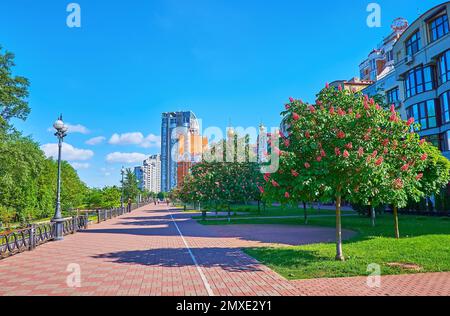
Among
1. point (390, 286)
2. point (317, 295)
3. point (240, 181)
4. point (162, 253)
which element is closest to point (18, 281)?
point (162, 253)

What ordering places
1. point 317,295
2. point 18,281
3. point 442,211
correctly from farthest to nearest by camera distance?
point 442,211 → point 18,281 → point 317,295

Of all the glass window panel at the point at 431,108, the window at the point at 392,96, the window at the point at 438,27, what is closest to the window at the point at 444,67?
the window at the point at 438,27

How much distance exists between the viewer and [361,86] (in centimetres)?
4875

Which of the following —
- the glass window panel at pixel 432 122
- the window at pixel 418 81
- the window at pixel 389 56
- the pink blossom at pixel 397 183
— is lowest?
the pink blossom at pixel 397 183

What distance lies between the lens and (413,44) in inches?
1277

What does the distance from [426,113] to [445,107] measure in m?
2.29

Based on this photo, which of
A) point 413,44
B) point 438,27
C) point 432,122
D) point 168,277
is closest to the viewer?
point 168,277

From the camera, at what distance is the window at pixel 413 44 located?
31.8 metres

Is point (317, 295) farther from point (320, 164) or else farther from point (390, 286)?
point (320, 164)

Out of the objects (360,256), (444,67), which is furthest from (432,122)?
(360,256)

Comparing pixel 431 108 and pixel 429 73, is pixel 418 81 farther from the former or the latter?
pixel 431 108

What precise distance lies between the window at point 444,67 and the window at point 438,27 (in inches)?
76.1

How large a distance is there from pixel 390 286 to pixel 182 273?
16.4 ft

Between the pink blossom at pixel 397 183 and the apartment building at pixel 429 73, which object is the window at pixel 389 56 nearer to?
the apartment building at pixel 429 73
